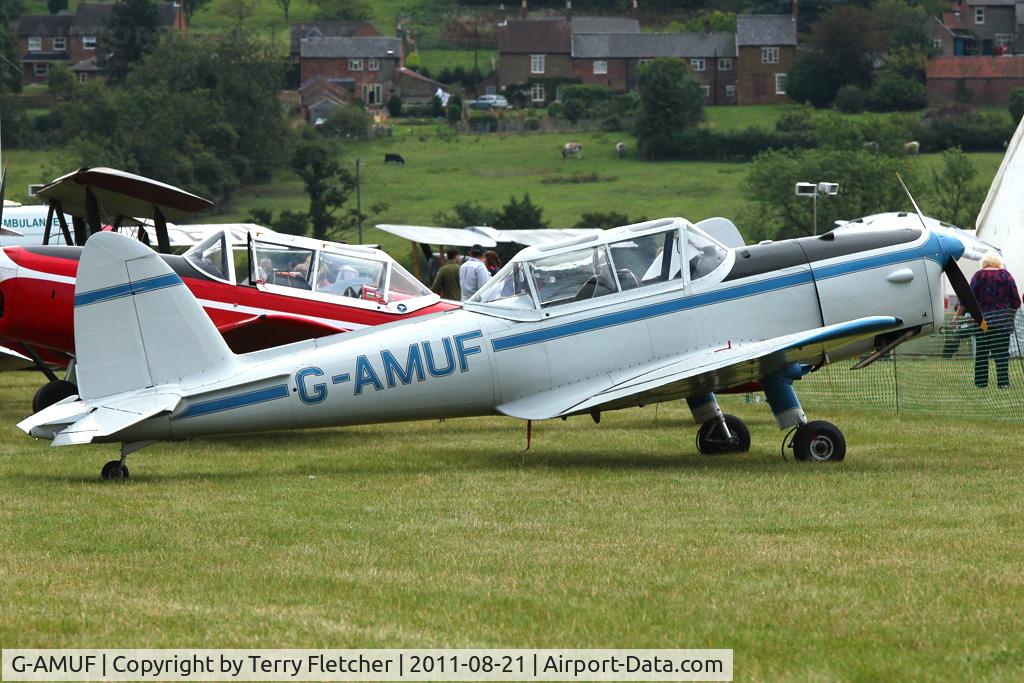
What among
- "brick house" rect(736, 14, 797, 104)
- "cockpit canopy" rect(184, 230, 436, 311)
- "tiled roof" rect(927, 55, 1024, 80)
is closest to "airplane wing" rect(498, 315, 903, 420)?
"cockpit canopy" rect(184, 230, 436, 311)

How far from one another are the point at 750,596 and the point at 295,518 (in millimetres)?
3125

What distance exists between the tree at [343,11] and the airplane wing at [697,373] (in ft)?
477

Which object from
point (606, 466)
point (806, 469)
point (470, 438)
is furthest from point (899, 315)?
point (470, 438)

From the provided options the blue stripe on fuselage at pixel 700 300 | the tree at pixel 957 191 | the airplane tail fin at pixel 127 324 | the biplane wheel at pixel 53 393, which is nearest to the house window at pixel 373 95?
the tree at pixel 957 191

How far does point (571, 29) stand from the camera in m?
137

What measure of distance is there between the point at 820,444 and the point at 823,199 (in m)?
60.0

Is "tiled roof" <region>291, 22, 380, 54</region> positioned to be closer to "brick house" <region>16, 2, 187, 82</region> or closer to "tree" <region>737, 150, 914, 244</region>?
"brick house" <region>16, 2, 187, 82</region>

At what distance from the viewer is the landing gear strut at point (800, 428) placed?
10.9m

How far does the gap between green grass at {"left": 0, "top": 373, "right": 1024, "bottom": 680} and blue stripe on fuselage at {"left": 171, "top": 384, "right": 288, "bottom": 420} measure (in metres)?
0.49

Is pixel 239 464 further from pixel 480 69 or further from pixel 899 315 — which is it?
pixel 480 69

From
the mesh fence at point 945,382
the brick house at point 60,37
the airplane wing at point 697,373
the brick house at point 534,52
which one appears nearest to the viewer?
the airplane wing at point 697,373

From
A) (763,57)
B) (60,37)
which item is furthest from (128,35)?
(763,57)

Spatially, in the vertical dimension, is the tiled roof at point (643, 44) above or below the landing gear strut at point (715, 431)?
above

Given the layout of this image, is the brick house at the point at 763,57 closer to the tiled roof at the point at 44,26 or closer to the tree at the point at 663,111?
the tree at the point at 663,111
